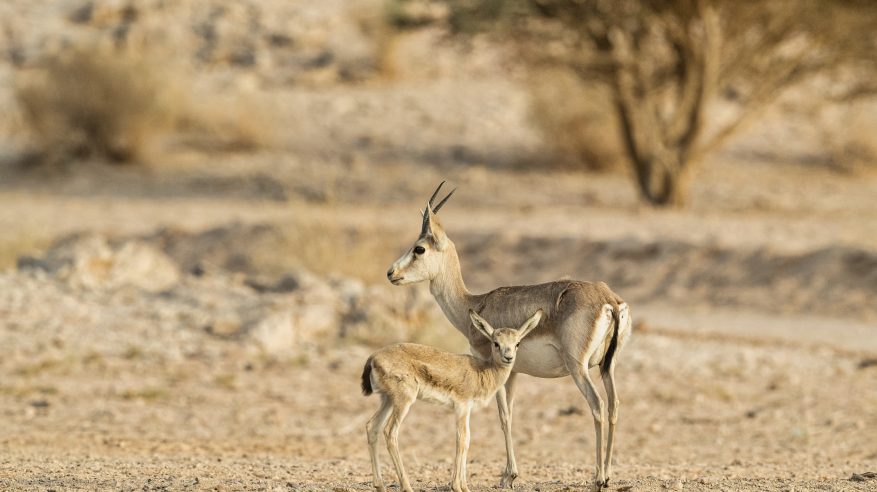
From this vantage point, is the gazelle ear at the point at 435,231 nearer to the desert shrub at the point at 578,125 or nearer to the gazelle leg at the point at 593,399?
the gazelle leg at the point at 593,399

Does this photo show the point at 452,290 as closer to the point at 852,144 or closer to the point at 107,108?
the point at 107,108

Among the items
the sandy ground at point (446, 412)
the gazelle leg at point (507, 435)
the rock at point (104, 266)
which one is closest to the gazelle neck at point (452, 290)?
the gazelle leg at point (507, 435)

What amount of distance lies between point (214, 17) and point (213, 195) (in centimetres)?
1699

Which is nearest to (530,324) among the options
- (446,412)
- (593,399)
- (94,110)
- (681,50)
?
(593,399)

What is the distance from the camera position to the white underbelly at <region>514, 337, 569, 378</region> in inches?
249

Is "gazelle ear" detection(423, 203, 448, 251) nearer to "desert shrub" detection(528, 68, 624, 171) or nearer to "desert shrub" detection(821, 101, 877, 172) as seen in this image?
"desert shrub" detection(528, 68, 624, 171)

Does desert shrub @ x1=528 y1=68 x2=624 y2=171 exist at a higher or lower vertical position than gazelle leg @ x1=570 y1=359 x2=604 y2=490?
higher

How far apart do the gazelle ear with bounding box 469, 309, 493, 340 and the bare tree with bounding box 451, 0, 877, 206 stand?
13.9 m

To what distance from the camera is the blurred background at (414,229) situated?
374 inches

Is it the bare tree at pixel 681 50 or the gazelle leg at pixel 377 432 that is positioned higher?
the bare tree at pixel 681 50

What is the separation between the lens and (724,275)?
55.1ft

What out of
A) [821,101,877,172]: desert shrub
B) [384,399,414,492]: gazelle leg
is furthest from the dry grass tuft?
[384,399,414,492]: gazelle leg

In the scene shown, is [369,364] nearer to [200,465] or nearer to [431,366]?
[431,366]

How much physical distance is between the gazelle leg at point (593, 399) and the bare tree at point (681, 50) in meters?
14.0
